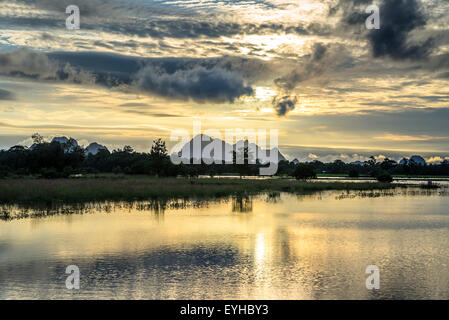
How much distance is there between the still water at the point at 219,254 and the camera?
47.9ft

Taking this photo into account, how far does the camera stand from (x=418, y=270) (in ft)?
56.4

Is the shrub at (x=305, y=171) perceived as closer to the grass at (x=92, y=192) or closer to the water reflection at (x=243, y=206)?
the grass at (x=92, y=192)

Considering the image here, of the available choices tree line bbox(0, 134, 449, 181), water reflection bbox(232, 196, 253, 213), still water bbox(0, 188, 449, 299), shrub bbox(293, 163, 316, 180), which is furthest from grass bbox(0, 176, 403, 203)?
shrub bbox(293, 163, 316, 180)

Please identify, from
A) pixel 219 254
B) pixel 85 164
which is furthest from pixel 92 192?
pixel 85 164

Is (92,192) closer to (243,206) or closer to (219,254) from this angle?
(243,206)

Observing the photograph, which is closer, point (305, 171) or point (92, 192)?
point (92, 192)

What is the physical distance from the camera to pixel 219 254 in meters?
19.9

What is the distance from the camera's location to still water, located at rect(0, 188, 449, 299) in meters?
14.6

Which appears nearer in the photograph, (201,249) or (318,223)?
(201,249)

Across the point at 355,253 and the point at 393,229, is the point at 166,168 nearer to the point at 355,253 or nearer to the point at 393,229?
the point at 393,229

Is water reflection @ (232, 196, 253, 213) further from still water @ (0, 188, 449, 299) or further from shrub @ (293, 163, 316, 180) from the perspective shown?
shrub @ (293, 163, 316, 180)

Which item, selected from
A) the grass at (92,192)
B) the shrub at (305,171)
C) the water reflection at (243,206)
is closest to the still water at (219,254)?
the water reflection at (243,206)
